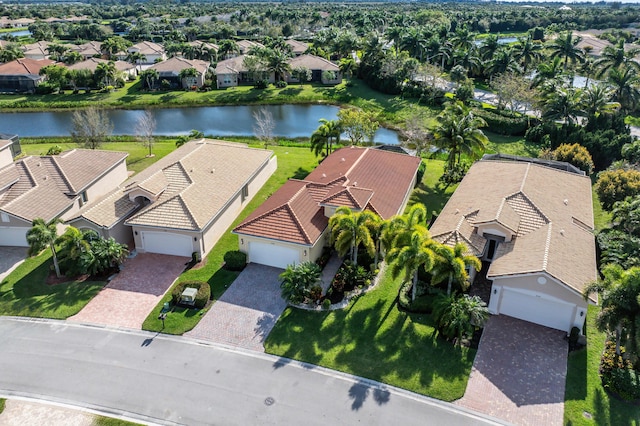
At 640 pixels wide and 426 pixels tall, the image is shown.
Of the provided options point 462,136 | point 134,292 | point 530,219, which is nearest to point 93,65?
point 134,292

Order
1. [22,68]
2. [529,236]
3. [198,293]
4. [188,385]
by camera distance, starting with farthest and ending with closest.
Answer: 1. [22,68]
2. [529,236]
3. [198,293]
4. [188,385]

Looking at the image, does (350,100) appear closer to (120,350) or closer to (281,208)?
(281,208)

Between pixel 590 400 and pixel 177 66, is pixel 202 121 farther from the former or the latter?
pixel 590 400

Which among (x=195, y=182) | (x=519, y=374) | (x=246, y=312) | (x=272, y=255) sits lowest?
(x=246, y=312)

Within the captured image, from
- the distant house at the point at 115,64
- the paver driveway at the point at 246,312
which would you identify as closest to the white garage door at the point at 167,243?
the paver driveway at the point at 246,312

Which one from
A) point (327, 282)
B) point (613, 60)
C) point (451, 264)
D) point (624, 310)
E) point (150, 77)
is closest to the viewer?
point (624, 310)

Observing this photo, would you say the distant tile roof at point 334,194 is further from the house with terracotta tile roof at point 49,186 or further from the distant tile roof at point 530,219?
the house with terracotta tile roof at point 49,186
